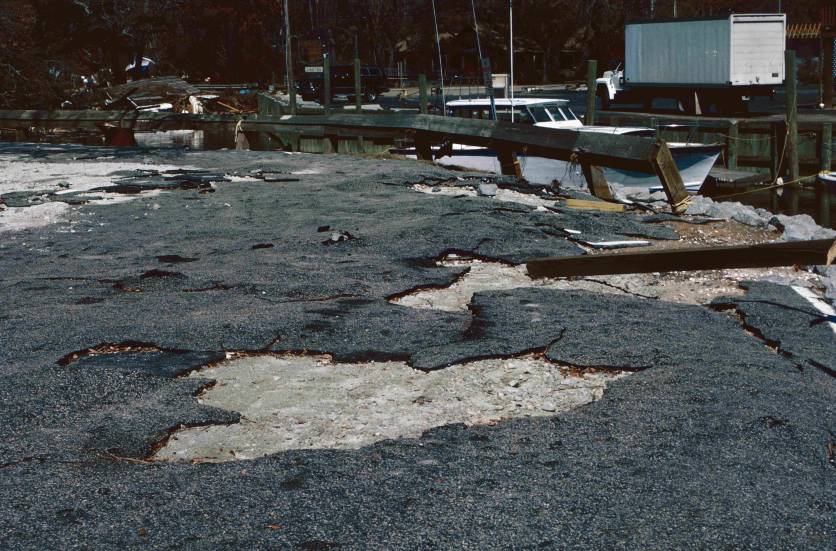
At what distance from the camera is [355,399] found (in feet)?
17.0

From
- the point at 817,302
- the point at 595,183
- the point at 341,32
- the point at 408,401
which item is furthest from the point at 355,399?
the point at 341,32

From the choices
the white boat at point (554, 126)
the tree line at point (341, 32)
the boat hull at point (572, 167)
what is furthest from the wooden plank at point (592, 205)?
the tree line at point (341, 32)

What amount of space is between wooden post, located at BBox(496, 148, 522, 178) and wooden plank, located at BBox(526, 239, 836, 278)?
30.4 ft

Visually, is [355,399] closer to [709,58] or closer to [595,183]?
[595,183]

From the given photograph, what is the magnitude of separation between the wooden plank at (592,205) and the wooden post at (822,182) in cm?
1198

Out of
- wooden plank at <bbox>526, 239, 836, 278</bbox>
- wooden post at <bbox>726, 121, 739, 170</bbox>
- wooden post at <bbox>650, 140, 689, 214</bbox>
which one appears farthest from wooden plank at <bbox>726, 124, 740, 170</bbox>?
wooden plank at <bbox>526, 239, 836, 278</bbox>

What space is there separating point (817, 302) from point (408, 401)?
12.5 ft

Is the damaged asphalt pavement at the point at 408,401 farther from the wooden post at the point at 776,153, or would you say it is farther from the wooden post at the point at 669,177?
the wooden post at the point at 776,153

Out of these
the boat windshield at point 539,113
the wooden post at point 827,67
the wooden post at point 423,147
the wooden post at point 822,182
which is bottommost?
the wooden post at point 822,182

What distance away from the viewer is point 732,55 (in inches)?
1415

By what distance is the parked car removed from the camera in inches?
2222

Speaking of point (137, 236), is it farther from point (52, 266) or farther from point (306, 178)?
point (306, 178)

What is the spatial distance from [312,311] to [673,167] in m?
6.70

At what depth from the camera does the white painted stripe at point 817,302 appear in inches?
281
